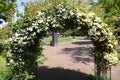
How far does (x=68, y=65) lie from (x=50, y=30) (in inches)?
331

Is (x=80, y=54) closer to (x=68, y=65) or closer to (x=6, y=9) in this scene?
(x=68, y=65)

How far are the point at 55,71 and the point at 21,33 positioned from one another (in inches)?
269

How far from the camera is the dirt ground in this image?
16.2 meters

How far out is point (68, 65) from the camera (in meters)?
19.1

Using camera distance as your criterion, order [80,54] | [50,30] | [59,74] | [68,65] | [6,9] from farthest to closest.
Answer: [6,9], [80,54], [68,65], [59,74], [50,30]

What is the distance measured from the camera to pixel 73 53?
23.2m

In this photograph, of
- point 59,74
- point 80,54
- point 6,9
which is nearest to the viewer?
point 59,74

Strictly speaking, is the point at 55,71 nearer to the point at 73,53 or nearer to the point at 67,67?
the point at 67,67

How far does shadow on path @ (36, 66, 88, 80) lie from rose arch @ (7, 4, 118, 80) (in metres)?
4.47

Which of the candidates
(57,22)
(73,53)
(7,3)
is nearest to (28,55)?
(57,22)

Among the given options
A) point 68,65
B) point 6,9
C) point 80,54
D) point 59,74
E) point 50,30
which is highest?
point 6,9

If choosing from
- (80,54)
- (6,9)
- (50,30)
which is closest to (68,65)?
(80,54)

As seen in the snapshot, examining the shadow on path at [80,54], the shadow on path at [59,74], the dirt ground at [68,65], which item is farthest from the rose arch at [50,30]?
the shadow on path at [80,54]

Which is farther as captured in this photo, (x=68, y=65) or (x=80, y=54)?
(x=80, y=54)
